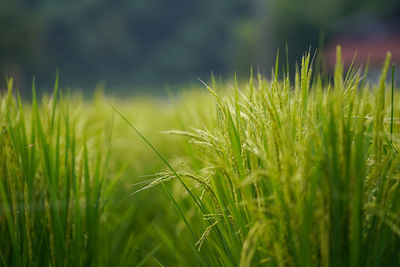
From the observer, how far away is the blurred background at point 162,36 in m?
28.4

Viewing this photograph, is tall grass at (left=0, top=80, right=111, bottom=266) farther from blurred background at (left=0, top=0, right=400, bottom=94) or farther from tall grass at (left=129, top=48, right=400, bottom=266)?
blurred background at (left=0, top=0, right=400, bottom=94)

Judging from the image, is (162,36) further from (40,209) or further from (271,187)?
(271,187)

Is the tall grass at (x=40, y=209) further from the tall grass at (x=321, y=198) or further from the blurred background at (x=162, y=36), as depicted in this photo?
the blurred background at (x=162, y=36)

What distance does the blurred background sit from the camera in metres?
28.4

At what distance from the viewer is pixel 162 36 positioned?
48.2 m

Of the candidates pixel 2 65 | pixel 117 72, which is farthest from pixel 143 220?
pixel 117 72

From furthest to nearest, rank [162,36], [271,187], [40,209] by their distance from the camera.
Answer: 1. [162,36]
2. [40,209]
3. [271,187]

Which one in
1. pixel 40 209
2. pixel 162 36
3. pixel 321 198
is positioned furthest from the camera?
pixel 162 36

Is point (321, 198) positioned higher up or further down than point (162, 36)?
higher up

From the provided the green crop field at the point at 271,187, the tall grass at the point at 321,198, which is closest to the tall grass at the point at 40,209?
the green crop field at the point at 271,187

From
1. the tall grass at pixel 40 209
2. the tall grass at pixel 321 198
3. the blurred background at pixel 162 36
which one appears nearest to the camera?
the tall grass at pixel 321 198

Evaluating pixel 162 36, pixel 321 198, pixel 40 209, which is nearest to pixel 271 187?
pixel 321 198

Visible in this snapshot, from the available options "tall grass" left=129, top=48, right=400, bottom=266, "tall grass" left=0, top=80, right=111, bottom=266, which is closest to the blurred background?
"tall grass" left=0, top=80, right=111, bottom=266

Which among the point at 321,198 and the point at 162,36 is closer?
the point at 321,198
